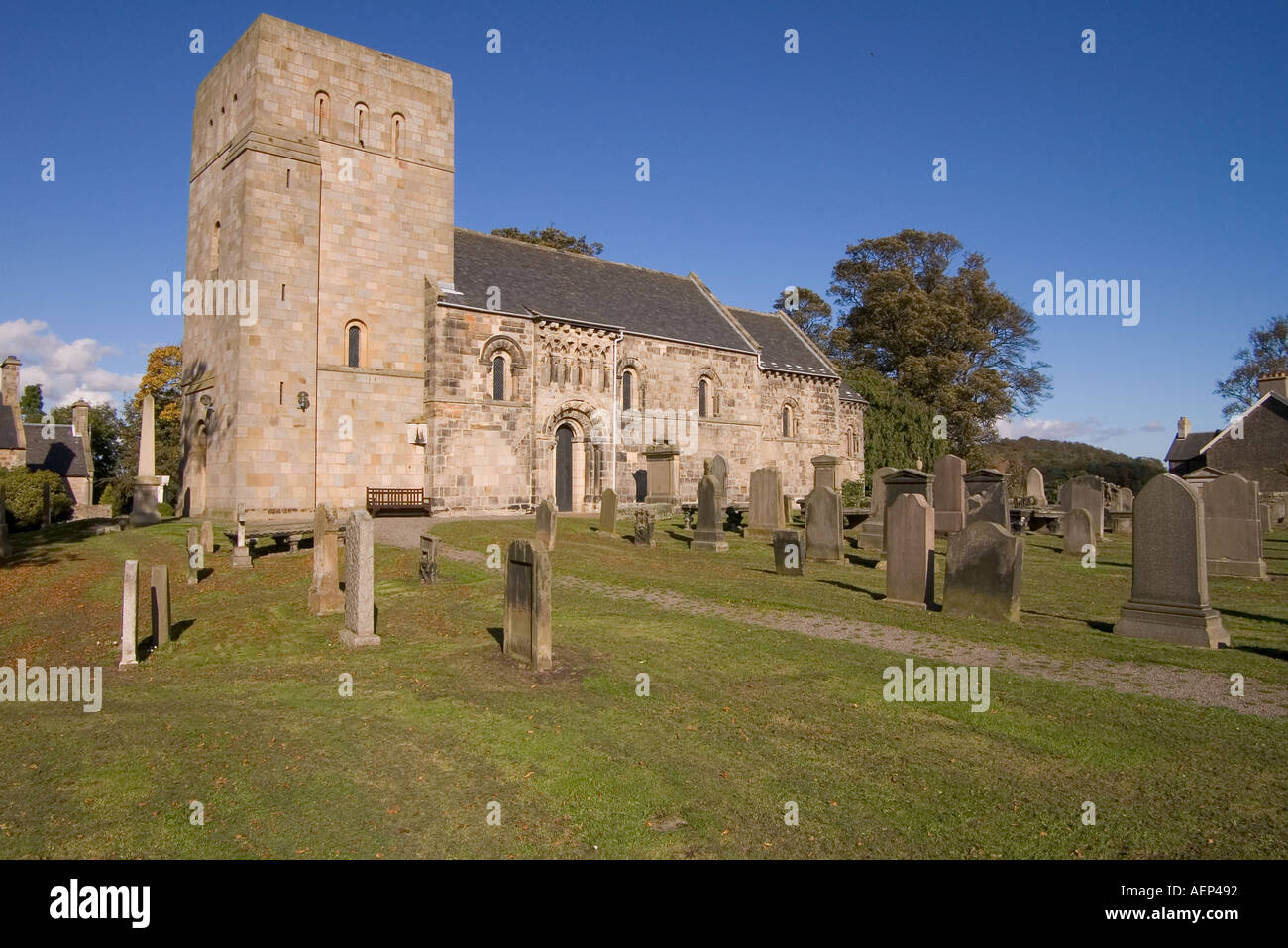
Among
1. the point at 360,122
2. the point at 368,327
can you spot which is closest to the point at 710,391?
the point at 368,327

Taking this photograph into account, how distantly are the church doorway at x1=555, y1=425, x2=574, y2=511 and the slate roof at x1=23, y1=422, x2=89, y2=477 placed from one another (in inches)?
1330

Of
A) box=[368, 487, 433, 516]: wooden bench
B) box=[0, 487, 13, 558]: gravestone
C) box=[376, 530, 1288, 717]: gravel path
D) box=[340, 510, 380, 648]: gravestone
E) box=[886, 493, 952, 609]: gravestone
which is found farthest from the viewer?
box=[368, 487, 433, 516]: wooden bench

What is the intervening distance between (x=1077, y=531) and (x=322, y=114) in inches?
993

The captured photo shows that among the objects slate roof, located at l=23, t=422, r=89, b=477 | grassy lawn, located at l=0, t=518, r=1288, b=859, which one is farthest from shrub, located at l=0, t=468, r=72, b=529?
slate roof, located at l=23, t=422, r=89, b=477

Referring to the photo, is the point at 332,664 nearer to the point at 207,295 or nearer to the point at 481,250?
the point at 207,295

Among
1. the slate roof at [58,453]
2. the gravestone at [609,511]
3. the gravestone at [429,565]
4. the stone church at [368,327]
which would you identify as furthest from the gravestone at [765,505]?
the slate roof at [58,453]

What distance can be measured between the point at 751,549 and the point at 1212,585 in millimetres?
8845

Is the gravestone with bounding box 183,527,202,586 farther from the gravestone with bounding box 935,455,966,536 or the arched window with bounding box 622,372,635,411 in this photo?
the gravestone with bounding box 935,455,966,536

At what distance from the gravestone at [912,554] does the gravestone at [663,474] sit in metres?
16.3

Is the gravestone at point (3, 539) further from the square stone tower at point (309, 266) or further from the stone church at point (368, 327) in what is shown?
the square stone tower at point (309, 266)

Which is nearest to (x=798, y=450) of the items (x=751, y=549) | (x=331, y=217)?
(x=751, y=549)

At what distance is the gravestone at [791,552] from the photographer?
47.7 ft

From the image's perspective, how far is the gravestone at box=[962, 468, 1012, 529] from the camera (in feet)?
63.4

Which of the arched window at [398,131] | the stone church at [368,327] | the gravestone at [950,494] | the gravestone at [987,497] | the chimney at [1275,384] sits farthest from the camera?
the chimney at [1275,384]
